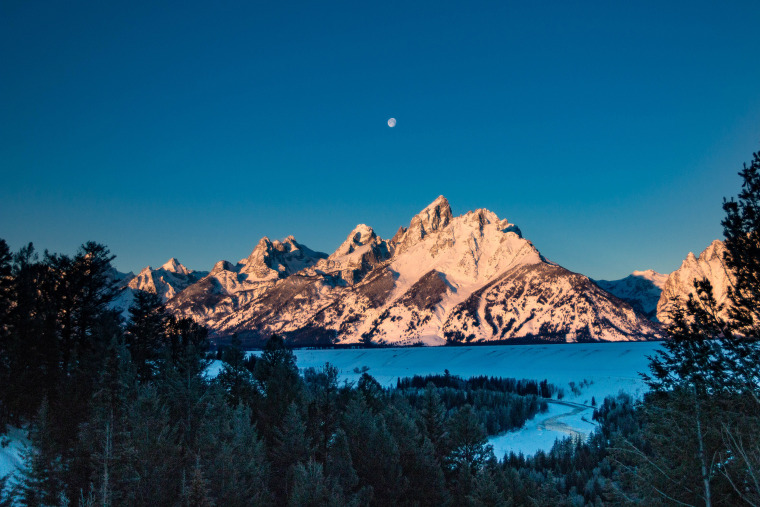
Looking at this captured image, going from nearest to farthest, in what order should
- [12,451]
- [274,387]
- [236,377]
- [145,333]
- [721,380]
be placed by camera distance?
[721,380]
[12,451]
[145,333]
[274,387]
[236,377]

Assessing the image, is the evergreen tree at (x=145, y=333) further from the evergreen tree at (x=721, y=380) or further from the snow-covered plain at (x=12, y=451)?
the evergreen tree at (x=721, y=380)

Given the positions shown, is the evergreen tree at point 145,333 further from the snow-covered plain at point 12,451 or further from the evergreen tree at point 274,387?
the snow-covered plain at point 12,451

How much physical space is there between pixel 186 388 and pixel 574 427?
365ft

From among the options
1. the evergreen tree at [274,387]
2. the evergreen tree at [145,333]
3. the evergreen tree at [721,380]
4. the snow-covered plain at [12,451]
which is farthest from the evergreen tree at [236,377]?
the evergreen tree at [721,380]

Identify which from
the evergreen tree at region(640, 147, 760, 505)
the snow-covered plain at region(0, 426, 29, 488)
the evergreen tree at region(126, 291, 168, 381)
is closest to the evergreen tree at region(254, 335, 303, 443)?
the evergreen tree at region(126, 291, 168, 381)

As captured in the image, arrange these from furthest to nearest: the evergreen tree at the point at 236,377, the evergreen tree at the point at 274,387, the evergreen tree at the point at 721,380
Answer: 1. the evergreen tree at the point at 236,377
2. the evergreen tree at the point at 274,387
3. the evergreen tree at the point at 721,380

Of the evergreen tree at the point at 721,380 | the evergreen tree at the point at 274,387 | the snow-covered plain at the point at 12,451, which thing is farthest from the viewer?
the evergreen tree at the point at 274,387

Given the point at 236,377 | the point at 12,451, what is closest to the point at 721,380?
the point at 12,451

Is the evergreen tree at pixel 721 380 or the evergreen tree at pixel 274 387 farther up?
the evergreen tree at pixel 721 380

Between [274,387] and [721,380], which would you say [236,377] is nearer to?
[274,387]

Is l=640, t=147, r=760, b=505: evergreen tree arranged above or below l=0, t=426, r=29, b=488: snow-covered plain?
above

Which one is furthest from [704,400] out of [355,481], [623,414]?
[623,414]

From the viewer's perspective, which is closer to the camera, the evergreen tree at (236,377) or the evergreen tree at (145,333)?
the evergreen tree at (145,333)

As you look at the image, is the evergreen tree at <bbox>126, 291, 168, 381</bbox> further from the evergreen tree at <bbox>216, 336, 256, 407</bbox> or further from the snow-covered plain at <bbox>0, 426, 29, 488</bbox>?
the snow-covered plain at <bbox>0, 426, 29, 488</bbox>
